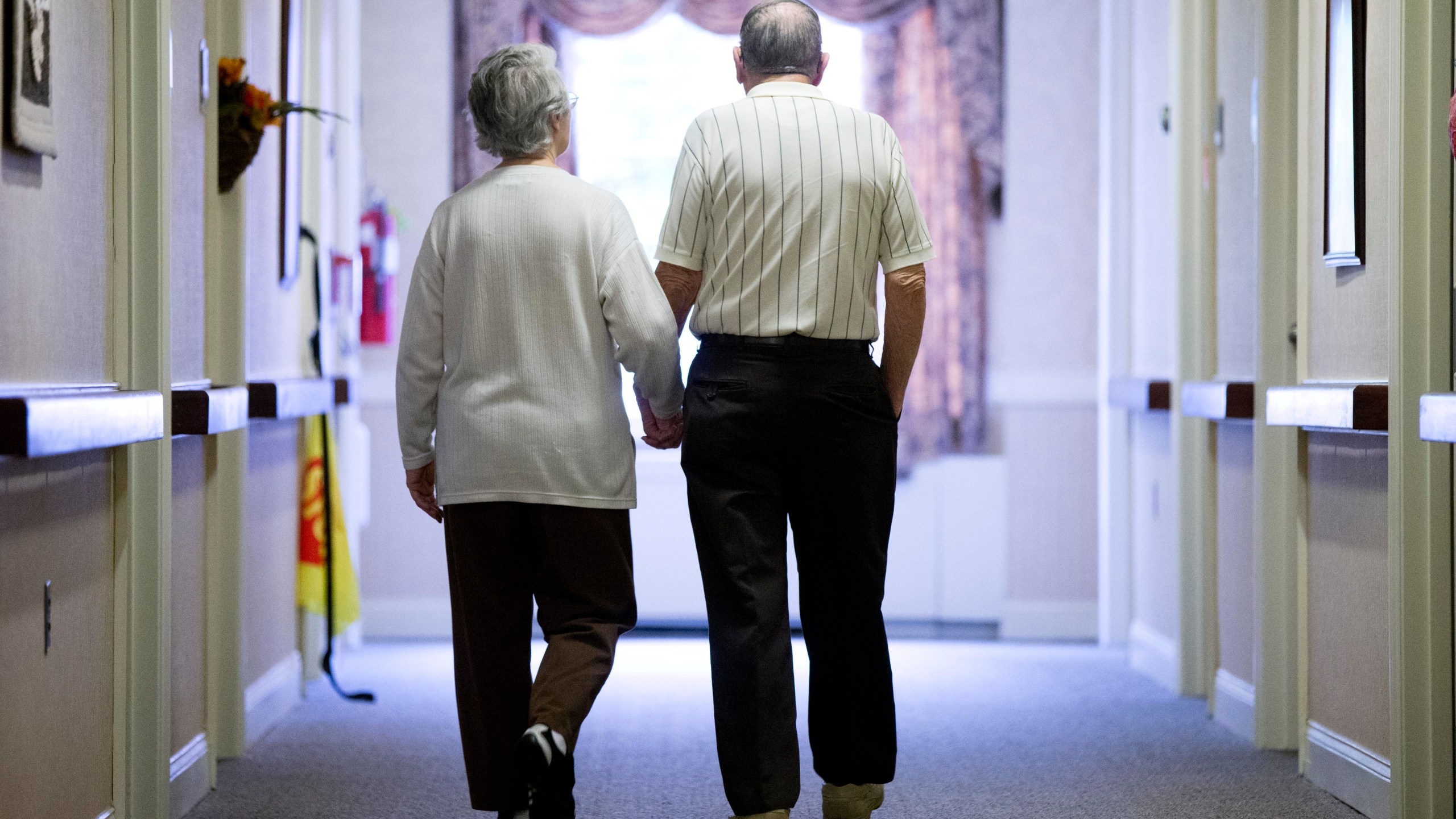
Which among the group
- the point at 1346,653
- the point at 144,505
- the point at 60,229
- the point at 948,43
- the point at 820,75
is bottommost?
the point at 1346,653

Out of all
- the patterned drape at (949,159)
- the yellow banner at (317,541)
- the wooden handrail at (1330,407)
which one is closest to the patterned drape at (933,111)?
the patterned drape at (949,159)

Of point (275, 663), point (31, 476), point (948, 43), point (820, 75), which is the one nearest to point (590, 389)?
point (820, 75)

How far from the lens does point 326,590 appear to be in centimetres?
380

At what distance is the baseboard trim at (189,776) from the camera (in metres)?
2.70

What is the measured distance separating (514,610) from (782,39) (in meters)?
1.05

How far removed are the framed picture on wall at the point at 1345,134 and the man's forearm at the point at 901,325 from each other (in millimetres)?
990

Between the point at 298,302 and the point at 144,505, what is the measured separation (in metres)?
1.48

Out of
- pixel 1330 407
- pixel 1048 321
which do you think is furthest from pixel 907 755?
pixel 1048 321

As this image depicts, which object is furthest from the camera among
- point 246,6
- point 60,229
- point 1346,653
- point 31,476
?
point 246,6

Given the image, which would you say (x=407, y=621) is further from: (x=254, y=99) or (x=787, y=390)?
Answer: (x=787, y=390)

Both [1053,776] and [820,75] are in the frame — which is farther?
[1053,776]

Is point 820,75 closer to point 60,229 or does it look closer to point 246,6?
point 60,229

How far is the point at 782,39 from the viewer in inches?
91.4

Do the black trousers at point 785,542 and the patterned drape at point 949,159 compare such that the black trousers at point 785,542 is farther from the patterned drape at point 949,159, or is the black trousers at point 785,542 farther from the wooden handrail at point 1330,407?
the patterned drape at point 949,159
